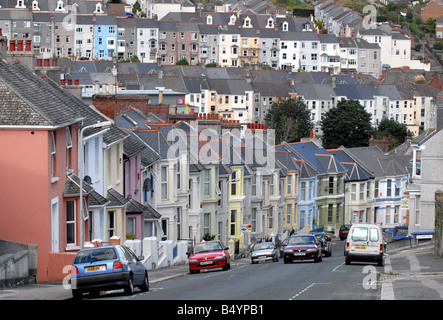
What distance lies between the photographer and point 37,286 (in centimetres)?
3041

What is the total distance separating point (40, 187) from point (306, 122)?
10935 centimetres

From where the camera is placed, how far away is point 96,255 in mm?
26406

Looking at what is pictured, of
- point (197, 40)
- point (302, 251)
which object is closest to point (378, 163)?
point (302, 251)

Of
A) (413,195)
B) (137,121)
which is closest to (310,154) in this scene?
(413,195)

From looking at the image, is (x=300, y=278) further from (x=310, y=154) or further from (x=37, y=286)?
(x=310, y=154)

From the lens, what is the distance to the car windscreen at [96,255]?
86.2 ft

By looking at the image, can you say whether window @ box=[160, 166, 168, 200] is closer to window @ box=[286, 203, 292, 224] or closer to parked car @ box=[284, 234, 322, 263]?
parked car @ box=[284, 234, 322, 263]

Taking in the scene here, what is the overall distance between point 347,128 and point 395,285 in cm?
10474

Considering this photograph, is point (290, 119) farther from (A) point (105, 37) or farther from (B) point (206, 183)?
(B) point (206, 183)

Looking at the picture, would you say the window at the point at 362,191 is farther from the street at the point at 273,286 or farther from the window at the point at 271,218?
the street at the point at 273,286

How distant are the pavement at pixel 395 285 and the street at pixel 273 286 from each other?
0.52 m

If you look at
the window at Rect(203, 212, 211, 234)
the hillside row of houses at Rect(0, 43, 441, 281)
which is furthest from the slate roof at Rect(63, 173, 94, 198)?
the window at Rect(203, 212, 211, 234)

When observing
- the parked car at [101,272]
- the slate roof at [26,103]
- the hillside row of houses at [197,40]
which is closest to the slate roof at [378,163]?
the slate roof at [26,103]
